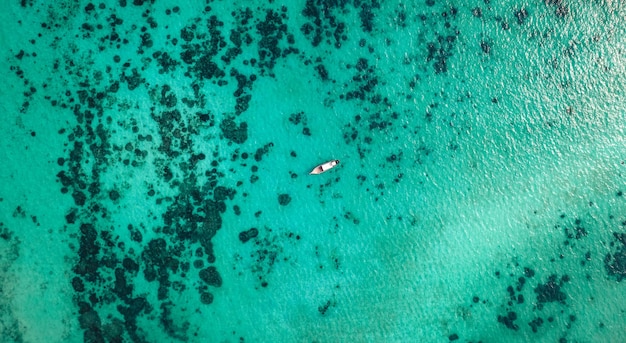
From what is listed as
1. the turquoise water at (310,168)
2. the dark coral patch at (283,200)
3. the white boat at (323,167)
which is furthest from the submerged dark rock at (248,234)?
the white boat at (323,167)

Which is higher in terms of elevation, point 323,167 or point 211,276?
point 323,167

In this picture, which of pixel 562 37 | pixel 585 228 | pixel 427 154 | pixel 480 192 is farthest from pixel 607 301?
pixel 562 37

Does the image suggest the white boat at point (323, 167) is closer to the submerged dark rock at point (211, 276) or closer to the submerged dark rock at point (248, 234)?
the submerged dark rock at point (248, 234)

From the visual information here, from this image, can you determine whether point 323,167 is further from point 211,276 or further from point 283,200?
point 211,276

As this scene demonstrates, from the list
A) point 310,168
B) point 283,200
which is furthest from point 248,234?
point 310,168

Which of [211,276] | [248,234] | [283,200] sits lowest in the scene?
[211,276]

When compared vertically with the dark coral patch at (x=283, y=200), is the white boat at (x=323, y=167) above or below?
above

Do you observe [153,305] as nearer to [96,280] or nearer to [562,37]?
[96,280]

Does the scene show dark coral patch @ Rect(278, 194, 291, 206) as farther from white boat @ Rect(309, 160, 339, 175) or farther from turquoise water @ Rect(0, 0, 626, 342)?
white boat @ Rect(309, 160, 339, 175)
